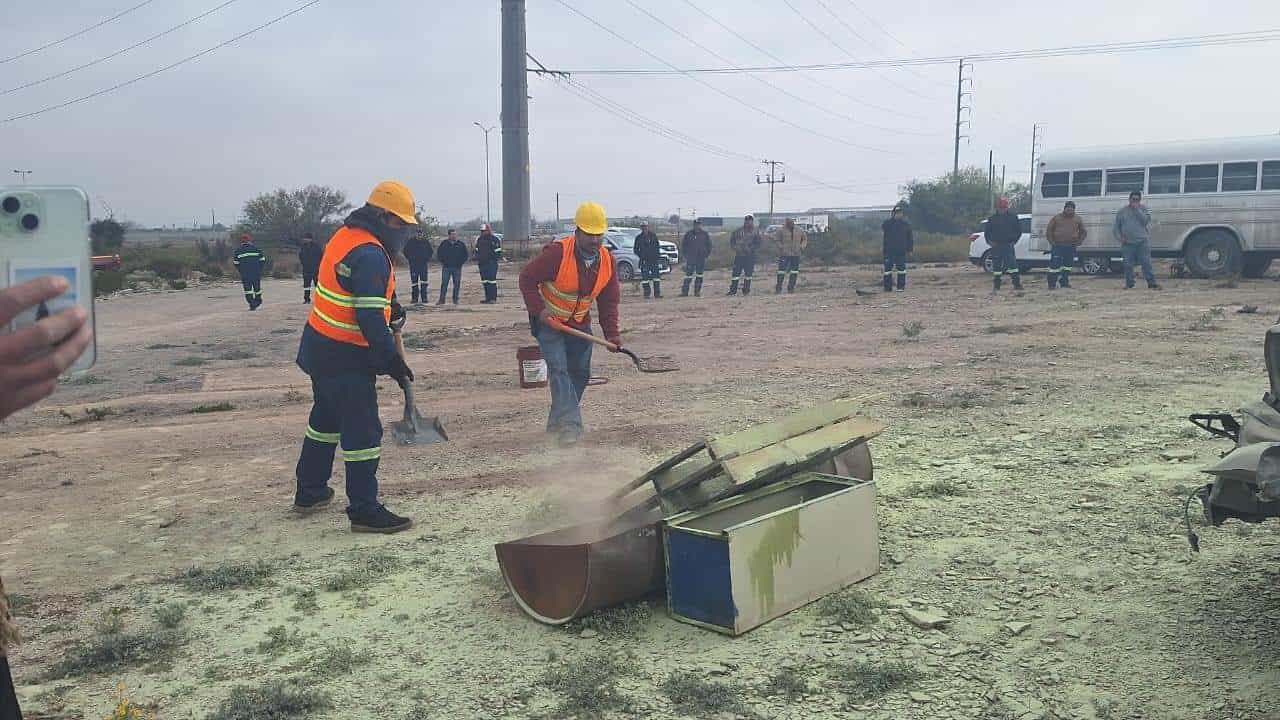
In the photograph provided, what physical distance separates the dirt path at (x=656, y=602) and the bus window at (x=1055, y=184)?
10679 mm

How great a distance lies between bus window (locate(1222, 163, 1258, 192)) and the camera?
19031 millimetres

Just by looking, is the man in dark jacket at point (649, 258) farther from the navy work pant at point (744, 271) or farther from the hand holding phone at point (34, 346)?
the hand holding phone at point (34, 346)

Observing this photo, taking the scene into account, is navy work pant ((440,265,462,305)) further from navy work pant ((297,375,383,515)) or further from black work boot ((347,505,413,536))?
black work boot ((347,505,413,536))

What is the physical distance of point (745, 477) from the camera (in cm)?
435

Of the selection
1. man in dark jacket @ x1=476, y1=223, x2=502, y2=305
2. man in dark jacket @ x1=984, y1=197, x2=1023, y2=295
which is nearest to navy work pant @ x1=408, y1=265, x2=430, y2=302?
man in dark jacket @ x1=476, y1=223, x2=502, y2=305

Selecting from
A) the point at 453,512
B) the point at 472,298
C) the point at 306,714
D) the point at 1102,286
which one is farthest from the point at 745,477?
the point at 472,298

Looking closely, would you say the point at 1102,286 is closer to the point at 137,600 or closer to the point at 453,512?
the point at 453,512

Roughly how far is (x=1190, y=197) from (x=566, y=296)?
16892mm

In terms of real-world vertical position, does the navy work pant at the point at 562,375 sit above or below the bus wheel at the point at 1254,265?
below

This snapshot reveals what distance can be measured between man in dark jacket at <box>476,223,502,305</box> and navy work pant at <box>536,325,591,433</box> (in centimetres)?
1455

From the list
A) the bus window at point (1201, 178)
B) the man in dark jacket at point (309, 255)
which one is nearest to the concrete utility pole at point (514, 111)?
the man in dark jacket at point (309, 255)

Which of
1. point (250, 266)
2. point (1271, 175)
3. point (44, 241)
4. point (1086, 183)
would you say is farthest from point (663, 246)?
point (44, 241)

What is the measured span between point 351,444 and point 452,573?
1014 mm

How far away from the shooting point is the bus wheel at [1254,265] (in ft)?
64.7
